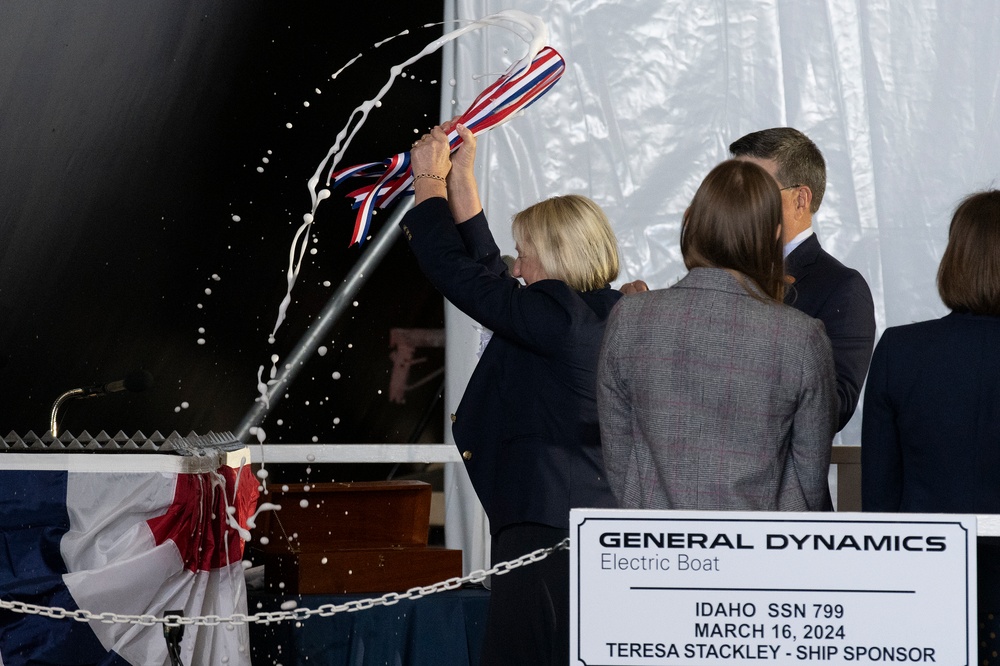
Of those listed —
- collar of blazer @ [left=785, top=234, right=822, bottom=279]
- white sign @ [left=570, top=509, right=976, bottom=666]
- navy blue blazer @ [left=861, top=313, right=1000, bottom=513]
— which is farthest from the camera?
collar of blazer @ [left=785, top=234, right=822, bottom=279]

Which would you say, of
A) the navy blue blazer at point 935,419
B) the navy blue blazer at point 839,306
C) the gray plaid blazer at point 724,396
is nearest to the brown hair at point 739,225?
the gray plaid blazer at point 724,396

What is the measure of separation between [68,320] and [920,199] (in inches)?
91.0

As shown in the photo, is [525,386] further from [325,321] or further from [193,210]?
[193,210]

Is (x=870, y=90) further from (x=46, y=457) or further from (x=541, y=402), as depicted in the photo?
(x=46, y=457)

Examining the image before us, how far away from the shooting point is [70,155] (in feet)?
10.2

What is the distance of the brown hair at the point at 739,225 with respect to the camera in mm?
1449

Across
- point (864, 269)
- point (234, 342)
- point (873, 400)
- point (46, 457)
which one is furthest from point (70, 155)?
point (873, 400)

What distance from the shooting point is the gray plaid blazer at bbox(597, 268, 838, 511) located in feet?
4.61

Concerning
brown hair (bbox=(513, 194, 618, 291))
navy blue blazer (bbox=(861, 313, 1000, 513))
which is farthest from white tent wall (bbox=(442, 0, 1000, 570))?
navy blue blazer (bbox=(861, 313, 1000, 513))

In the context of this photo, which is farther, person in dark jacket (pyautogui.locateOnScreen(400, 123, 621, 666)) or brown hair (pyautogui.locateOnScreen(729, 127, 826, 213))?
brown hair (pyautogui.locateOnScreen(729, 127, 826, 213))

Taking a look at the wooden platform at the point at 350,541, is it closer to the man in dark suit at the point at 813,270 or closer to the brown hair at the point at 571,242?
the brown hair at the point at 571,242

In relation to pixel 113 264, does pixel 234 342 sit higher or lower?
lower

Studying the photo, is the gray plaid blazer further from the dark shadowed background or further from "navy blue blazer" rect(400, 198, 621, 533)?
the dark shadowed background

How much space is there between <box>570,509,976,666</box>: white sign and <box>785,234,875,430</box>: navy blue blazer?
588mm
